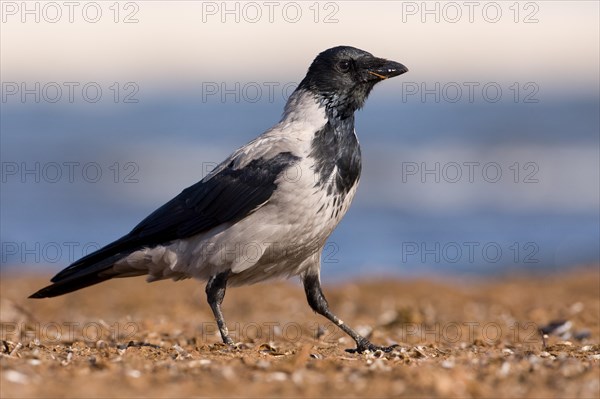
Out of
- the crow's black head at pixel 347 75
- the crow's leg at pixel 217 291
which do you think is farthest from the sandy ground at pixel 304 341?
the crow's black head at pixel 347 75

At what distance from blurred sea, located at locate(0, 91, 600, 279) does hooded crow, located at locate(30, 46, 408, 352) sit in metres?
7.30

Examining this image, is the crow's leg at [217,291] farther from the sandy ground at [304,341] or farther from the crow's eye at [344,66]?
the crow's eye at [344,66]

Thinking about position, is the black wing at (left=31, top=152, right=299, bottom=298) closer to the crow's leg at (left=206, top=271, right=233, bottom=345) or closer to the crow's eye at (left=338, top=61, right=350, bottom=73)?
the crow's leg at (left=206, top=271, right=233, bottom=345)

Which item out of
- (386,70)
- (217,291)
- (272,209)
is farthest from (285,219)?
(386,70)

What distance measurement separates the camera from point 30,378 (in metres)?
5.38

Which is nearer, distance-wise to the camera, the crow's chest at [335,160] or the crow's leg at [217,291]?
the crow's chest at [335,160]

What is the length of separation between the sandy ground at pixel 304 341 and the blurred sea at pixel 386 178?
3.07m

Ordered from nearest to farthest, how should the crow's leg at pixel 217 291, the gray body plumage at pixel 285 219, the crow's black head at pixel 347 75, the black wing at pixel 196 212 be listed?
the gray body plumage at pixel 285 219, the black wing at pixel 196 212, the crow's leg at pixel 217 291, the crow's black head at pixel 347 75

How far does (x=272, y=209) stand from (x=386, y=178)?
19.9 m

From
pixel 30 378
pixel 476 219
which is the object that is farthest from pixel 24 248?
pixel 30 378

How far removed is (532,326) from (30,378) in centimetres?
571

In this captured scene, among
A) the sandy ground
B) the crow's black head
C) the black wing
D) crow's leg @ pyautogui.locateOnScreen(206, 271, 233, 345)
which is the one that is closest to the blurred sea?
the sandy ground

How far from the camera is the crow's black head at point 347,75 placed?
8383 mm

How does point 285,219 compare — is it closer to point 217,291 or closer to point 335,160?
point 335,160
